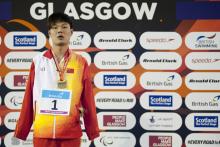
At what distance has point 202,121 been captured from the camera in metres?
3.85

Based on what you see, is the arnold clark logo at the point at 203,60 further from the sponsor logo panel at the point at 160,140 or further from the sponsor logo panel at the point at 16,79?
the sponsor logo panel at the point at 16,79

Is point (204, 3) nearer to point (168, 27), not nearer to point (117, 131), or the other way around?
point (168, 27)

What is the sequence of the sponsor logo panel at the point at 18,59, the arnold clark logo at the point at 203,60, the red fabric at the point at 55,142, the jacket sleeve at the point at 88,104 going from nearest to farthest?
the red fabric at the point at 55,142, the jacket sleeve at the point at 88,104, the arnold clark logo at the point at 203,60, the sponsor logo panel at the point at 18,59

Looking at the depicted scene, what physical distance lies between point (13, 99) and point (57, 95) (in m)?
1.13

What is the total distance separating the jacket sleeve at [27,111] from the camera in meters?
2.99

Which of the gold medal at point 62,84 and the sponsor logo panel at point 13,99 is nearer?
the gold medal at point 62,84

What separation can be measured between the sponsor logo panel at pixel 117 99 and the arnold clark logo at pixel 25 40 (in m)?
0.76

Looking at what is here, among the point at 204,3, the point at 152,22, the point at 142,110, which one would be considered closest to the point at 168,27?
the point at 152,22

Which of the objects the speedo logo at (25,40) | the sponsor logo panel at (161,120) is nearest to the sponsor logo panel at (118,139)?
the sponsor logo panel at (161,120)

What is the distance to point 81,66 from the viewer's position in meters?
3.01

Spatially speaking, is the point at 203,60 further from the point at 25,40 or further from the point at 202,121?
the point at 25,40

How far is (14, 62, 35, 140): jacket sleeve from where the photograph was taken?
9.80 feet

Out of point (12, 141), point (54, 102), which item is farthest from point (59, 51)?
point (12, 141)

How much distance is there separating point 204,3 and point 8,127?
2.27 m
